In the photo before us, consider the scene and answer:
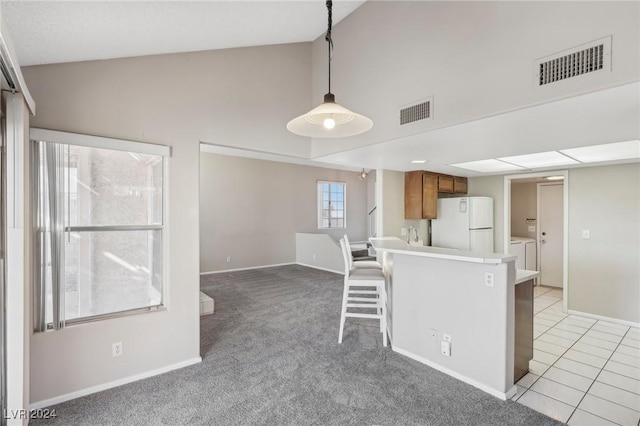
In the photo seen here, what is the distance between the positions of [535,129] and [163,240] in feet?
10.8

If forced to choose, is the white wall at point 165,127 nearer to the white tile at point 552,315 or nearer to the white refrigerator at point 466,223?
the white refrigerator at point 466,223

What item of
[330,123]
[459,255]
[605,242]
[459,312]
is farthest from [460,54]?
[605,242]

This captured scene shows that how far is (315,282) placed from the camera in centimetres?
581

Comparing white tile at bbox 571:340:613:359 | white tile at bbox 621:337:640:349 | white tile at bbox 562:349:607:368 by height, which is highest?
white tile at bbox 562:349:607:368

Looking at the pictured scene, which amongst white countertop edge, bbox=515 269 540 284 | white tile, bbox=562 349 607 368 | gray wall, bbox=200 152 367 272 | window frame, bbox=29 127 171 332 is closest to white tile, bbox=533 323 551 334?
white tile, bbox=562 349 607 368

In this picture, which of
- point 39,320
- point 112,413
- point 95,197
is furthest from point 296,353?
point 95,197

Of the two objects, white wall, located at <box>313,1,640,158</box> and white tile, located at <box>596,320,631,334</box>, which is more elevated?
white wall, located at <box>313,1,640,158</box>

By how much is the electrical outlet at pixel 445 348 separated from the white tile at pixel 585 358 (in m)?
1.38

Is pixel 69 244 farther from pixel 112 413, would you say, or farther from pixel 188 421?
pixel 188 421

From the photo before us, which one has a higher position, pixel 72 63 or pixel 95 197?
pixel 72 63

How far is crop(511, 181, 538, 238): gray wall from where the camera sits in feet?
19.4

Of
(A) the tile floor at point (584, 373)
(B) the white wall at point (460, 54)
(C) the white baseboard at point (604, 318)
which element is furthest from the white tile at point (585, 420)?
(C) the white baseboard at point (604, 318)

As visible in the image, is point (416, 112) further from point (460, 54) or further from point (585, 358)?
point (585, 358)

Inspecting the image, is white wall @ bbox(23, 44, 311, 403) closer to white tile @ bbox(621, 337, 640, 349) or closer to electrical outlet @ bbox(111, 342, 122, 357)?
electrical outlet @ bbox(111, 342, 122, 357)
